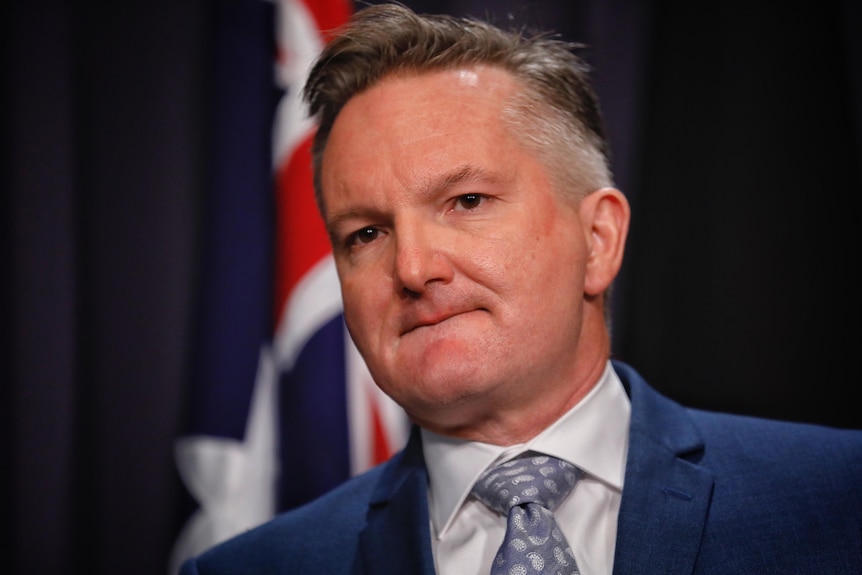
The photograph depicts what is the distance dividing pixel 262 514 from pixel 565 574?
4.37 feet

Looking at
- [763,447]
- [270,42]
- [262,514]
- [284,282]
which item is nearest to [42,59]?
[270,42]

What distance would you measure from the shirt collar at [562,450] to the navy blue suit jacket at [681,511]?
38 millimetres

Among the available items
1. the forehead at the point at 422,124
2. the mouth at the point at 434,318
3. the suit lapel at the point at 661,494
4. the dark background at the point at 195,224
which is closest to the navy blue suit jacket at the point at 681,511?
the suit lapel at the point at 661,494

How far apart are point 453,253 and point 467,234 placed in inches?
1.7

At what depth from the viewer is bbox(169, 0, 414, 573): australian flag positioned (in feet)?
7.67

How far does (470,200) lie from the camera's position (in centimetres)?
136

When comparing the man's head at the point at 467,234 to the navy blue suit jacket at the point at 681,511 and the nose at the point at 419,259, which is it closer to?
the nose at the point at 419,259

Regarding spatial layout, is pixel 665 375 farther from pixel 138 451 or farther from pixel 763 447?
pixel 138 451

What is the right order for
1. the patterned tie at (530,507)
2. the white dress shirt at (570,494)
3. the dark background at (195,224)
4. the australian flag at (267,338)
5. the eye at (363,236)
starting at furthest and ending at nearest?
the australian flag at (267,338) < the dark background at (195,224) < the eye at (363,236) < the white dress shirt at (570,494) < the patterned tie at (530,507)

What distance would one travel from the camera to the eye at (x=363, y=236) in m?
1.46

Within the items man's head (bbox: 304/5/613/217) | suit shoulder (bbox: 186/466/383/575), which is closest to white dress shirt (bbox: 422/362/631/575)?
suit shoulder (bbox: 186/466/383/575)

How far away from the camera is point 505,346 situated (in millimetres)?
1303

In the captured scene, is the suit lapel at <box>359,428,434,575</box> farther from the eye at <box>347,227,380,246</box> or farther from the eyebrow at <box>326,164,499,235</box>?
the eyebrow at <box>326,164,499,235</box>

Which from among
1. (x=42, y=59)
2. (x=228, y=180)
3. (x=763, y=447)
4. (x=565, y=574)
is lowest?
(x=565, y=574)
